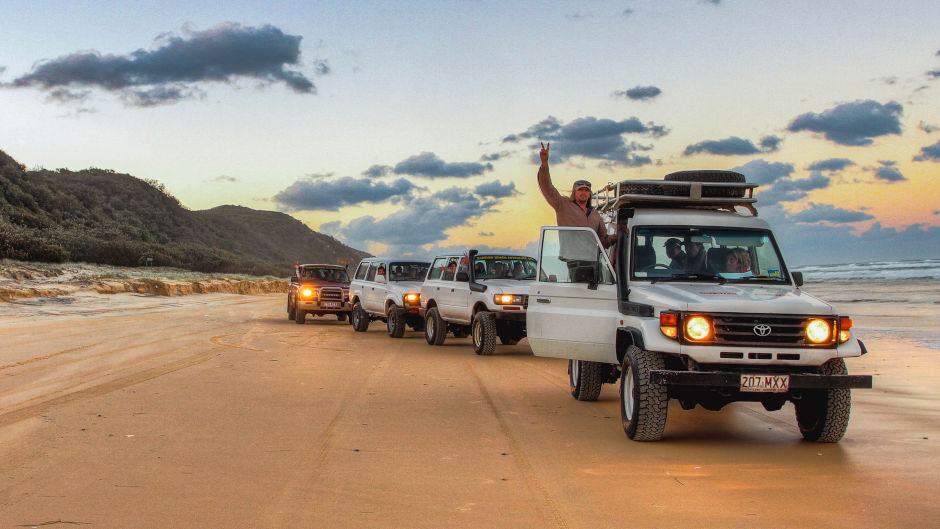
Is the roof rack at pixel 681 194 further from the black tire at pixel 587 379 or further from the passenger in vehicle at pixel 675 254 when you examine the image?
the black tire at pixel 587 379

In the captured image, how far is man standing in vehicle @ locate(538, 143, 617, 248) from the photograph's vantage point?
991 centimetres

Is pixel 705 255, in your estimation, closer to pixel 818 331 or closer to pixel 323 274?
pixel 818 331

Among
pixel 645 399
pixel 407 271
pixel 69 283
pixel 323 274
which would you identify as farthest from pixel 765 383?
pixel 69 283

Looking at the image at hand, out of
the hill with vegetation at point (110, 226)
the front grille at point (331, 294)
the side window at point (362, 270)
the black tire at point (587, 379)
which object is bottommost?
the black tire at point (587, 379)

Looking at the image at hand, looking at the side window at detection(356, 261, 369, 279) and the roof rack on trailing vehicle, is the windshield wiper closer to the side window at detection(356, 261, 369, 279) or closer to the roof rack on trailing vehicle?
the roof rack on trailing vehicle

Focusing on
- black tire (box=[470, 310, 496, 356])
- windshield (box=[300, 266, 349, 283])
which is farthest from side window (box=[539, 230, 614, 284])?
windshield (box=[300, 266, 349, 283])

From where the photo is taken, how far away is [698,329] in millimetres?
7461

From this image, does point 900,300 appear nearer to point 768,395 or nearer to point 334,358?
point 334,358

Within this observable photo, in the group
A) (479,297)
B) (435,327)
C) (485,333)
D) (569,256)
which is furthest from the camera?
(435,327)

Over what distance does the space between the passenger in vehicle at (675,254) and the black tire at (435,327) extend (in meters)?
10.5

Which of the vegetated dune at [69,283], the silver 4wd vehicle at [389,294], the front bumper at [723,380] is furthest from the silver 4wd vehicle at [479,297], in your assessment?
the vegetated dune at [69,283]

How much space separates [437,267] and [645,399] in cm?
1249

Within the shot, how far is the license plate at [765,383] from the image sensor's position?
24.0ft

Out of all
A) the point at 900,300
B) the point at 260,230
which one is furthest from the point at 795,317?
the point at 260,230
